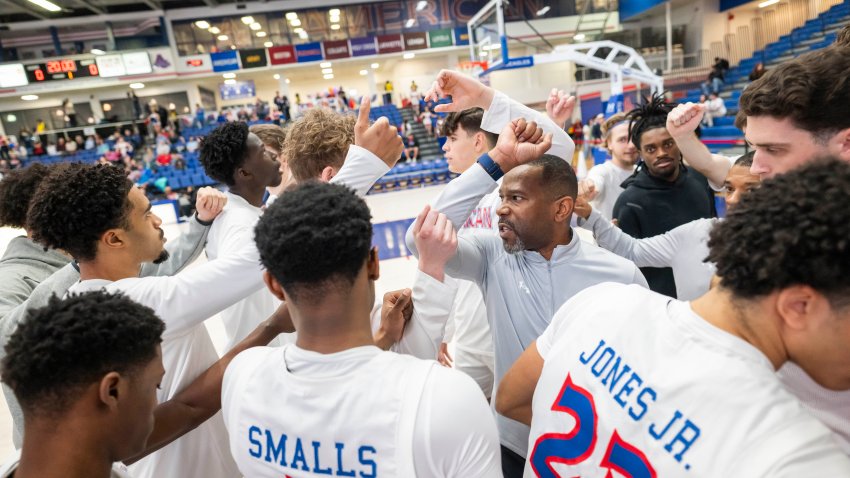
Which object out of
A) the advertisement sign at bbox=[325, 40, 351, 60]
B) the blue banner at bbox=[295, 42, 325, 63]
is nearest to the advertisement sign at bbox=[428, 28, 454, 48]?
the advertisement sign at bbox=[325, 40, 351, 60]

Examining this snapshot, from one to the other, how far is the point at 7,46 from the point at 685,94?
2917 centimetres

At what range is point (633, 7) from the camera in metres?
19.6

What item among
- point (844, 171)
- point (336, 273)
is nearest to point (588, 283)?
point (844, 171)

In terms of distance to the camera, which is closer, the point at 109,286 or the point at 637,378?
the point at 637,378

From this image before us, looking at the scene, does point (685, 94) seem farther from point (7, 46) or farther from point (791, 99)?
point (7, 46)

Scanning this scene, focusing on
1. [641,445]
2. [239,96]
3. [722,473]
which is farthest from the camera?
[239,96]

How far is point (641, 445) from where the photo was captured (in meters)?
0.85

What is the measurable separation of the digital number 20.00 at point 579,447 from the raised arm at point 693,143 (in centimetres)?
160

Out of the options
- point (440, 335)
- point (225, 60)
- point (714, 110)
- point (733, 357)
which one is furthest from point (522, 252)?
point (225, 60)

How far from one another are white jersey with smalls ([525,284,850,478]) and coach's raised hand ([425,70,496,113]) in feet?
4.07

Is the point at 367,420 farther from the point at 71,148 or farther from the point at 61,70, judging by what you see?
the point at 61,70

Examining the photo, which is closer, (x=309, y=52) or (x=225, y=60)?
(x=225, y=60)

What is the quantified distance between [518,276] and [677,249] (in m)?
0.97

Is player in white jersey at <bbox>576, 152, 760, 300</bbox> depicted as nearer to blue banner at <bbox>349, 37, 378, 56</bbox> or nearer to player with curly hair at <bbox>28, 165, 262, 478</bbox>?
player with curly hair at <bbox>28, 165, 262, 478</bbox>
